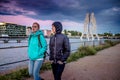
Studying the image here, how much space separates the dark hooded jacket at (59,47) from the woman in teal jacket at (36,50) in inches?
22.4

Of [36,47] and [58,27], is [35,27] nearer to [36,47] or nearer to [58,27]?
[36,47]

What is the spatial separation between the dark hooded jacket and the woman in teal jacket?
569mm

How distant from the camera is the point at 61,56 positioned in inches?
143

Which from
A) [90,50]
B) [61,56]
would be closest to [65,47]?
[61,56]

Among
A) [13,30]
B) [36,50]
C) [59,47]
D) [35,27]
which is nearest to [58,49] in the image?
[59,47]

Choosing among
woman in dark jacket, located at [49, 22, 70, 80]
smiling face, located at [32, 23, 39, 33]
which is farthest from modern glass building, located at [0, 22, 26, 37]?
woman in dark jacket, located at [49, 22, 70, 80]

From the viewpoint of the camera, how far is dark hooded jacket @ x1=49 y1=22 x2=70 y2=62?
364 centimetres

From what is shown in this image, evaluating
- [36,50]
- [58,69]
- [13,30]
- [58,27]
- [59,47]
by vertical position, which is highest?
[13,30]

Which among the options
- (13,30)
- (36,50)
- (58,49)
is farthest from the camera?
(13,30)

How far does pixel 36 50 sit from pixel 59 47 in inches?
32.0

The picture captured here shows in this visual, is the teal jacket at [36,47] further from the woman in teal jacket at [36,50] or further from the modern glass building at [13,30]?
the modern glass building at [13,30]

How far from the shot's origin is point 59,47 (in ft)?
12.0

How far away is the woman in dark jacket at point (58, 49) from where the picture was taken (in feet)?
12.0

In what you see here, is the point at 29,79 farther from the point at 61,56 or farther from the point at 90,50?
the point at 90,50
